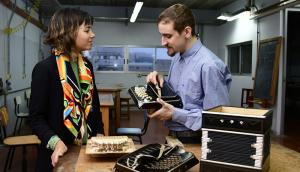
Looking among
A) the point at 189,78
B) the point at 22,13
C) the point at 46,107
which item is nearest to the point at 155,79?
the point at 189,78

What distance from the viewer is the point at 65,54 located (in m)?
1.55

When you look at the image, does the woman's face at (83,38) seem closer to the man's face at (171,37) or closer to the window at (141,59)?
the man's face at (171,37)

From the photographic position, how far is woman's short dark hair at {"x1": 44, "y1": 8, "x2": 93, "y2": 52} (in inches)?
59.7

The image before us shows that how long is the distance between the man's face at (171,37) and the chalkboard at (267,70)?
196 inches

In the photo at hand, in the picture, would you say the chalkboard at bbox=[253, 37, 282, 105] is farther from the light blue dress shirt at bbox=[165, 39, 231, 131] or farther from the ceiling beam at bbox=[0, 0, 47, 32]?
the ceiling beam at bbox=[0, 0, 47, 32]

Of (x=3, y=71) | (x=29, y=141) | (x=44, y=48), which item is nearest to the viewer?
(x=29, y=141)

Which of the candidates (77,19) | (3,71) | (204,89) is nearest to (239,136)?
(204,89)

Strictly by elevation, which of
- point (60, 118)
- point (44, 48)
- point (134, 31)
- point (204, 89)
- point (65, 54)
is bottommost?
point (60, 118)

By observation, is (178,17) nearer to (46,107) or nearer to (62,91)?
(62,91)

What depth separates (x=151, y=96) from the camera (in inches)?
52.3

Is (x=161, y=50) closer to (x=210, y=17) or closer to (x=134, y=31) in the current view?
(x=134, y=31)

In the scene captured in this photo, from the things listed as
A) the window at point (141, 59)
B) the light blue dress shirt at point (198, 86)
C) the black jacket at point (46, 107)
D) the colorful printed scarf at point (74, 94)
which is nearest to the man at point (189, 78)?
the light blue dress shirt at point (198, 86)

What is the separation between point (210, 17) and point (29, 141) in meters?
7.93

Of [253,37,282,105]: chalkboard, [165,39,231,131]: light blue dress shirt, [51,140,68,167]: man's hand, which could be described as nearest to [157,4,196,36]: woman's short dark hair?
[165,39,231,131]: light blue dress shirt
